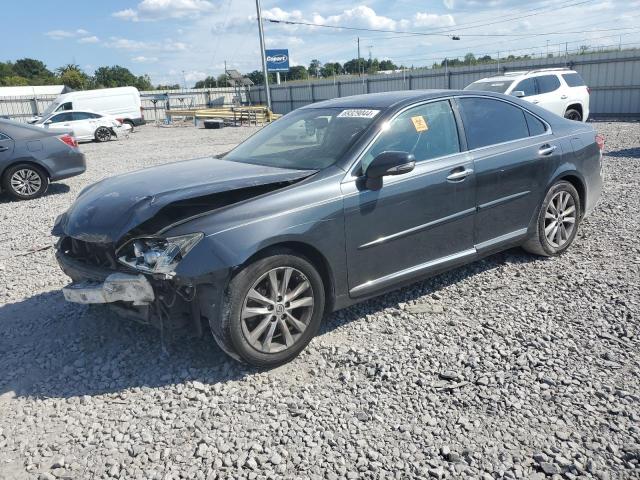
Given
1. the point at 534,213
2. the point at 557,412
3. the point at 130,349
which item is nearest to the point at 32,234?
the point at 130,349

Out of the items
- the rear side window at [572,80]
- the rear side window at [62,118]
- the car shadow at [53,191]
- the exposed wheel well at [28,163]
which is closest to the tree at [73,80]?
the rear side window at [62,118]

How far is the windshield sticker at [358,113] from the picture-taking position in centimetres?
429

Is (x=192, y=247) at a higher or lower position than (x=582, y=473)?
higher

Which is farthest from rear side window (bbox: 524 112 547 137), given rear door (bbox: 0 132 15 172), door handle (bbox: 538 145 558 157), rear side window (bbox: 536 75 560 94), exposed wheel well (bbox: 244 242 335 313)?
rear side window (bbox: 536 75 560 94)

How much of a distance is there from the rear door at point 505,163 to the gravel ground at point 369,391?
49cm

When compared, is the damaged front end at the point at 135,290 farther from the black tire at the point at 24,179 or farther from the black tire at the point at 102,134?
the black tire at the point at 102,134

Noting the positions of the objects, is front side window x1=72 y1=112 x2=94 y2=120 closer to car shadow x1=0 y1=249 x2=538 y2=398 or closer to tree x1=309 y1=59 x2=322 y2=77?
car shadow x1=0 y1=249 x2=538 y2=398

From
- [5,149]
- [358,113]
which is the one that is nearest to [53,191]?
[5,149]

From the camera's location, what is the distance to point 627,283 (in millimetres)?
4660

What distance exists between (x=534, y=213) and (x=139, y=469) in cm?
399

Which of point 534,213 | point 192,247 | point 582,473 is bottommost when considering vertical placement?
point 582,473

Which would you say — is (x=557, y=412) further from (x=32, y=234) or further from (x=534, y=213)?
(x=32, y=234)

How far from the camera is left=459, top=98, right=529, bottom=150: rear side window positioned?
4672 mm

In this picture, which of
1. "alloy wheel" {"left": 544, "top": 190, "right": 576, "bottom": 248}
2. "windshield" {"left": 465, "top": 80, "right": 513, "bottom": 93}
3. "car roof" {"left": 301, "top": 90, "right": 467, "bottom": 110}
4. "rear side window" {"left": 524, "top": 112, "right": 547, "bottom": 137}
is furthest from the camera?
"windshield" {"left": 465, "top": 80, "right": 513, "bottom": 93}
